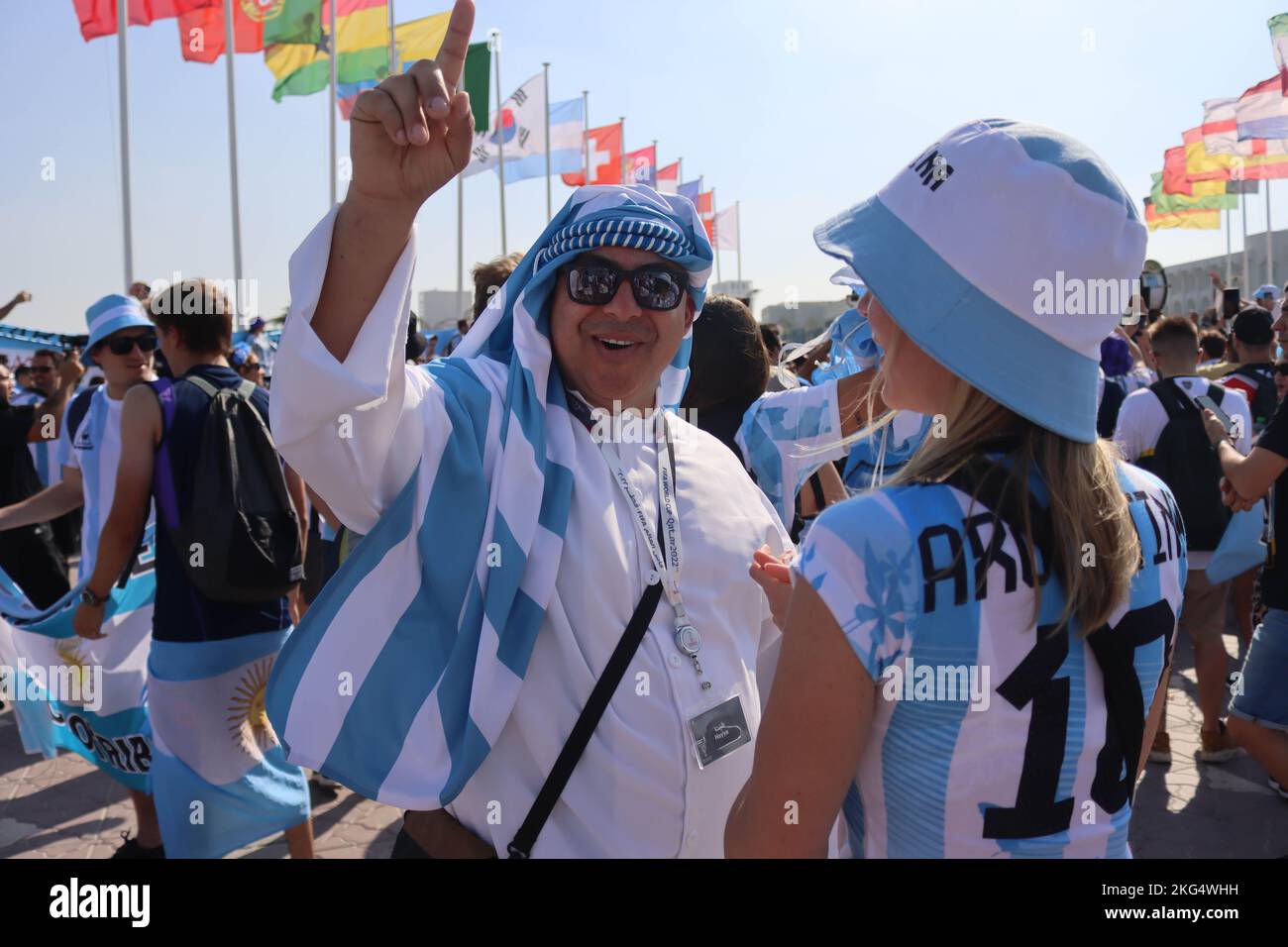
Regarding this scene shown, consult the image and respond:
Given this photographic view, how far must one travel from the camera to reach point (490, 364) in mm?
1947

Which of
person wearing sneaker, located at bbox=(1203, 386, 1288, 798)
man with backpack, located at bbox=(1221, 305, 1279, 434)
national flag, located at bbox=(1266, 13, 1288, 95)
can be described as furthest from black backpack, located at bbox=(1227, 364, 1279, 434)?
national flag, located at bbox=(1266, 13, 1288, 95)

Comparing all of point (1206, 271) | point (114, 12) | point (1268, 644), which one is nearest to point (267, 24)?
point (114, 12)

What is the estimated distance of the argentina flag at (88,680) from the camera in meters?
4.07

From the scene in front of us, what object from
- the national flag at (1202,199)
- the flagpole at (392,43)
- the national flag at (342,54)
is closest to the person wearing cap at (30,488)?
the national flag at (342,54)

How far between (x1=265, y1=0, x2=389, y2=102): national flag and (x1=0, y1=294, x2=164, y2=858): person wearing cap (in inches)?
547

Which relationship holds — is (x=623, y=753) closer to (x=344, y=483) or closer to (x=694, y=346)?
(x=344, y=483)

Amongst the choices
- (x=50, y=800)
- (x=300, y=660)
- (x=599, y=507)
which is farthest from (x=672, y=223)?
(x=50, y=800)

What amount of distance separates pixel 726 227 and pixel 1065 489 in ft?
103

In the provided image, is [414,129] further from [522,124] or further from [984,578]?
[522,124]

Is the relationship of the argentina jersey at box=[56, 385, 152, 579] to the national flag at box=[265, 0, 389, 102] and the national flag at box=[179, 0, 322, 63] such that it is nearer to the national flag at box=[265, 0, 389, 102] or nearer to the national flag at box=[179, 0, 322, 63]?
the national flag at box=[179, 0, 322, 63]

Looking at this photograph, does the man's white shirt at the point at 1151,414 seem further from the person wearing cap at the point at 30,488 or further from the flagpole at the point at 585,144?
the flagpole at the point at 585,144

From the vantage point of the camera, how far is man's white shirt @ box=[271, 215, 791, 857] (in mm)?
1482

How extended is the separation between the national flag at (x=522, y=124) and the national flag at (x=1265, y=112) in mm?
14248

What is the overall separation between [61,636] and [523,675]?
10.8ft
